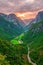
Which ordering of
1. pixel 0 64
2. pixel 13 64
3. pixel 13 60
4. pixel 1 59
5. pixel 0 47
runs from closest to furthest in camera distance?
pixel 0 64
pixel 1 59
pixel 13 64
pixel 13 60
pixel 0 47

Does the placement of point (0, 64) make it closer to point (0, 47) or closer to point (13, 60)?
point (13, 60)

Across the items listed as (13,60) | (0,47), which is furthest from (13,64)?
(0,47)

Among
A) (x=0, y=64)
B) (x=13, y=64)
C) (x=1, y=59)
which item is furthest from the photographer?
(x=13, y=64)

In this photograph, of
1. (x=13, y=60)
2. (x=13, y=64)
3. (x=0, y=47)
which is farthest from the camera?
(x=0, y=47)

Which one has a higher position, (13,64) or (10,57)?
(10,57)

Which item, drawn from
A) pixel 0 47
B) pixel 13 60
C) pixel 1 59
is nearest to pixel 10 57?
pixel 13 60

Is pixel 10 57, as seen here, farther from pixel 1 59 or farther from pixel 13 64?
pixel 1 59

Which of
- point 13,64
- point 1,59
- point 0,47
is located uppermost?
point 0,47

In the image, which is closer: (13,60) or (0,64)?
(0,64)

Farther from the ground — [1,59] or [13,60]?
[13,60]
